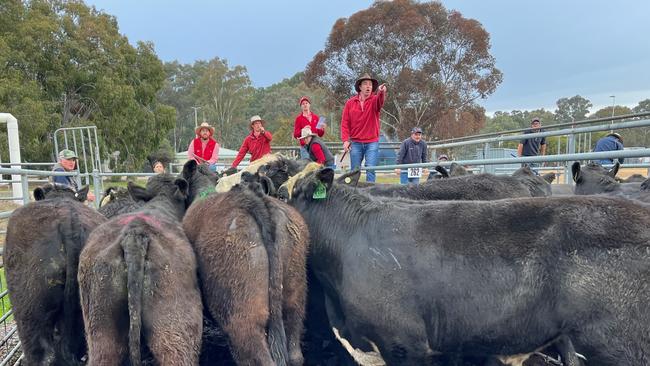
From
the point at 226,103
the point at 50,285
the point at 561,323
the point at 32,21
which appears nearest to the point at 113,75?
the point at 32,21

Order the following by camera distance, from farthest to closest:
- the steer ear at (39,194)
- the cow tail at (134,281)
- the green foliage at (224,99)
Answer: the green foliage at (224,99) → the steer ear at (39,194) → the cow tail at (134,281)

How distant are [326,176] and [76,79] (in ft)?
78.7

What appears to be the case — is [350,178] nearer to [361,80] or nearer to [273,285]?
[273,285]

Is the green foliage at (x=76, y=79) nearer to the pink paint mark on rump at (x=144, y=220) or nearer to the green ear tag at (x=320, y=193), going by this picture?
the pink paint mark on rump at (x=144, y=220)

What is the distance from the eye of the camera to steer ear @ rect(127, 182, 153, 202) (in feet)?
14.4

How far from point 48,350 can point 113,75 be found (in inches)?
950

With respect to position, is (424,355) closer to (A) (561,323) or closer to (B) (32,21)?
(A) (561,323)

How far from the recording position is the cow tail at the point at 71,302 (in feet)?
10.4

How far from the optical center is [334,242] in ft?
11.8

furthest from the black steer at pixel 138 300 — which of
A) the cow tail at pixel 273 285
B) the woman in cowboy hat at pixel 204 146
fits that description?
the woman in cowboy hat at pixel 204 146

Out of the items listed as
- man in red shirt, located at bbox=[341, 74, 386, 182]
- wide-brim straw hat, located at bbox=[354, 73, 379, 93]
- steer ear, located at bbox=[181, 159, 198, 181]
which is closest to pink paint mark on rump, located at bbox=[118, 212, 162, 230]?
steer ear, located at bbox=[181, 159, 198, 181]

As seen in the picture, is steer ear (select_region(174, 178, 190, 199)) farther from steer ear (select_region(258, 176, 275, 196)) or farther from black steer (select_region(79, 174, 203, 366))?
black steer (select_region(79, 174, 203, 366))

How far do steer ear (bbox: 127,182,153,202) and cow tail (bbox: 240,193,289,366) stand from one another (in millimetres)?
1776

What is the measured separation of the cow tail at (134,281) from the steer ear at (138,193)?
188 centimetres
